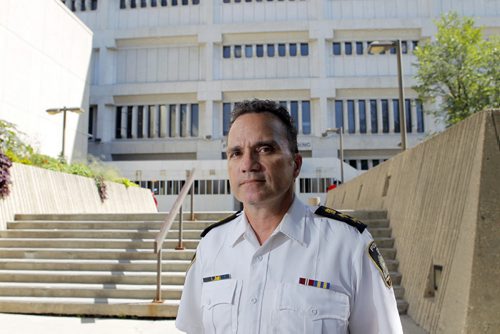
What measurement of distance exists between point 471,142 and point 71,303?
5.28 m

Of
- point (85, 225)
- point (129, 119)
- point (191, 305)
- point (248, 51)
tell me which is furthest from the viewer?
point (129, 119)

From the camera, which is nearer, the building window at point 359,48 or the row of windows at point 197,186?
the row of windows at point 197,186

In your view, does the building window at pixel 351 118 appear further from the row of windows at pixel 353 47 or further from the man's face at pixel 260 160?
the man's face at pixel 260 160

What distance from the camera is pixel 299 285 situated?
1.32m

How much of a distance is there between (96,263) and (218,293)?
5.74m

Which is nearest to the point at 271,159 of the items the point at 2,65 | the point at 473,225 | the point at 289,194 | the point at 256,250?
the point at 289,194

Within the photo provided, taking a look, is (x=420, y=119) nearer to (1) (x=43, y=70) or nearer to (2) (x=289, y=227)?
(1) (x=43, y=70)

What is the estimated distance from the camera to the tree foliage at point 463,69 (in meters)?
16.2

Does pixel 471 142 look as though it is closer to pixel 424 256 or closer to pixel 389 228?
pixel 424 256

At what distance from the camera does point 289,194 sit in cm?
149

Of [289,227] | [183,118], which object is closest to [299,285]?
[289,227]

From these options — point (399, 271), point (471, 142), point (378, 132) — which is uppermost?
point (378, 132)

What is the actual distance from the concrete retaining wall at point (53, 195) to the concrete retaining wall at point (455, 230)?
735 cm

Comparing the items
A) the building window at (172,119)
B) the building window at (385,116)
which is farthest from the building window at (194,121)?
the building window at (385,116)
